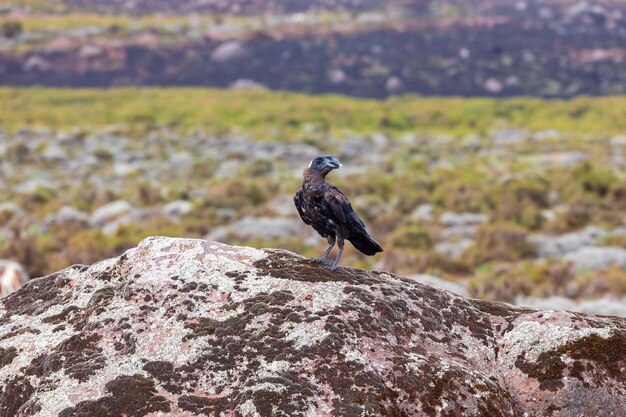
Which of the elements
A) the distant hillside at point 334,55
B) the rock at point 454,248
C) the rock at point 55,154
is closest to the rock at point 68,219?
the rock at point 454,248

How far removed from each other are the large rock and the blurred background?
35.3ft

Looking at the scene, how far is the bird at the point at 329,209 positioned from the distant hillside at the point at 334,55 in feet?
379

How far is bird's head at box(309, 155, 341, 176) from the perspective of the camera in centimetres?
722

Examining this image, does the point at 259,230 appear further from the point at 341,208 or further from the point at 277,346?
the point at 277,346

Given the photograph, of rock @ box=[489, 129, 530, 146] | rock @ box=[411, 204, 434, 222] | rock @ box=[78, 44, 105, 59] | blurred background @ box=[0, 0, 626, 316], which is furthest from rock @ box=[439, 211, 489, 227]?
rock @ box=[78, 44, 105, 59]

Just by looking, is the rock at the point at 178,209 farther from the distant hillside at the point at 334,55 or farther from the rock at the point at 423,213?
the distant hillside at the point at 334,55

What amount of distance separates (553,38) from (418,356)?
5509 inches

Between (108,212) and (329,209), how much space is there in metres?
30.9

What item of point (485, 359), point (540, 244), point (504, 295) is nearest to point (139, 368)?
point (485, 359)

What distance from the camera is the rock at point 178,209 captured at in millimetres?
36000

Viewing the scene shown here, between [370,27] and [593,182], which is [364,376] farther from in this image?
[370,27]

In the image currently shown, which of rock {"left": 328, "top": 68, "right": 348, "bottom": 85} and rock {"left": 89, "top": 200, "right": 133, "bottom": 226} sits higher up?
rock {"left": 89, "top": 200, "right": 133, "bottom": 226}

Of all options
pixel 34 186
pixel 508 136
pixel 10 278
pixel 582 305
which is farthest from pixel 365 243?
pixel 508 136

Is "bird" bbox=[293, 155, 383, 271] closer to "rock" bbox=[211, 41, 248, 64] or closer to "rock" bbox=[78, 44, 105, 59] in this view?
"rock" bbox=[78, 44, 105, 59]
